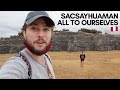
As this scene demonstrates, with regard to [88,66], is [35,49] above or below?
above

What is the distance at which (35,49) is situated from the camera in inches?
95.0

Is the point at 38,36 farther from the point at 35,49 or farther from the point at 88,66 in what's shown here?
the point at 88,66

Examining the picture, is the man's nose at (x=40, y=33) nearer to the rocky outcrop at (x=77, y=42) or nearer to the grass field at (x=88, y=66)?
the rocky outcrop at (x=77, y=42)

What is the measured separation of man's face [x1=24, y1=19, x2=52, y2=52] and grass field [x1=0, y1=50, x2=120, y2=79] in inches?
97.1

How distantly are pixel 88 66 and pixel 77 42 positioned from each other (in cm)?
56

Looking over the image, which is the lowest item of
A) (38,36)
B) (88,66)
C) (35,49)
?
(88,66)

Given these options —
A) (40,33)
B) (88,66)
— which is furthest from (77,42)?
(40,33)

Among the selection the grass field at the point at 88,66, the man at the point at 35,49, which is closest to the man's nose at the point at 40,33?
the man at the point at 35,49

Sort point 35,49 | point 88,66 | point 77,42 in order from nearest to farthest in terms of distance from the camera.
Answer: point 35,49 < point 77,42 < point 88,66

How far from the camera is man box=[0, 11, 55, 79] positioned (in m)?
2.16

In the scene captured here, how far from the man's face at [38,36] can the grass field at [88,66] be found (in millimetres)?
2467

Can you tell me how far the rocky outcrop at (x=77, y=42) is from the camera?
496 cm
